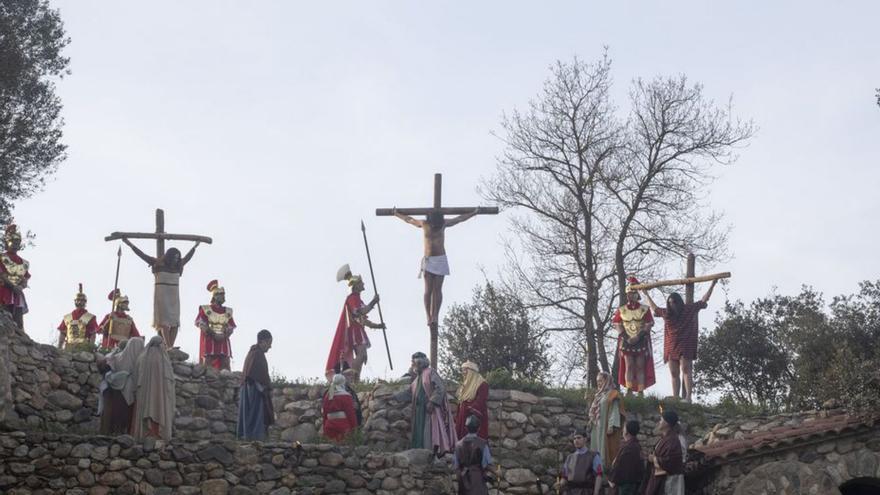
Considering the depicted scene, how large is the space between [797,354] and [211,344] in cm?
1102

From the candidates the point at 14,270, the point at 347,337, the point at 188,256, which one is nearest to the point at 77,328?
the point at 188,256

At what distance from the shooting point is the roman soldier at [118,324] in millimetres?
25531

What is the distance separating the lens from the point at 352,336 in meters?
24.6

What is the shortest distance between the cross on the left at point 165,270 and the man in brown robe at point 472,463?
702 cm

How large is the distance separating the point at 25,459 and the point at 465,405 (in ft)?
21.5

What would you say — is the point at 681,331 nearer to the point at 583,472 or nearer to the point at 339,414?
the point at 583,472

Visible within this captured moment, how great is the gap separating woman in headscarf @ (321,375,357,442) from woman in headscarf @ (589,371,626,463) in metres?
3.62

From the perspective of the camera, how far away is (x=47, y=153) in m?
28.7

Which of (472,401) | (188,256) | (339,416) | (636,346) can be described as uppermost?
(188,256)

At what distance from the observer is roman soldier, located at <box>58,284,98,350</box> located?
85.5ft

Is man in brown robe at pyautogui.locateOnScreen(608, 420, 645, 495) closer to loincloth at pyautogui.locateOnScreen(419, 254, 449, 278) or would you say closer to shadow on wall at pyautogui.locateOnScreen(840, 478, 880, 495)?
shadow on wall at pyautogui.locateOnScreen(840, 478, 880, 495)

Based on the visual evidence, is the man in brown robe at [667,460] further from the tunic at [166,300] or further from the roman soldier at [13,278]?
the roman soldier at [13,278]

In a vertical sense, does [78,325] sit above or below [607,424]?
above

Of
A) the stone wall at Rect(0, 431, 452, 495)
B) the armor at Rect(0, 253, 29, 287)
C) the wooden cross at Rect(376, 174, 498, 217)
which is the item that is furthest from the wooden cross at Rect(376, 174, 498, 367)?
the armor at Rect(0, 253, 29, 287)
